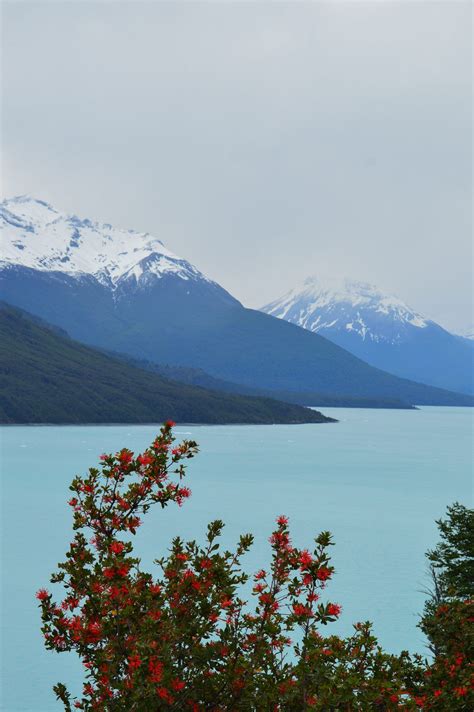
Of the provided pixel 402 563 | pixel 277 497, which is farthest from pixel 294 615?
pixel 277 497

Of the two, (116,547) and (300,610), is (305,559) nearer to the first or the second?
(300,610)

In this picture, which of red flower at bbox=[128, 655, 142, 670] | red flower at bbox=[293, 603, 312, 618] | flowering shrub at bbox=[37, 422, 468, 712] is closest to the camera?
red flower at bbox=[128, 655, 142, 670]

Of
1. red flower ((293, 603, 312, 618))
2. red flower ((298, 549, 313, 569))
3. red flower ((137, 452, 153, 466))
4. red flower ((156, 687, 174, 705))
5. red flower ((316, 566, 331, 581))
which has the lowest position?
red flower ((156, 687, 174, 705))

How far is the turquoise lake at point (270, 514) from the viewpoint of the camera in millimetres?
45188

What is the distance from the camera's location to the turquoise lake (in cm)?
4519

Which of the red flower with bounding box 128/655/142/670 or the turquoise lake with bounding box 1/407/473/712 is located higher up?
the red flower with bounding box 128/655/142/670

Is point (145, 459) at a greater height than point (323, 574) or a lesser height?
greater

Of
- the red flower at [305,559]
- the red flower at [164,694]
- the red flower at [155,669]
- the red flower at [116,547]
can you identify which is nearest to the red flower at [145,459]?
the red flower at [116,547]

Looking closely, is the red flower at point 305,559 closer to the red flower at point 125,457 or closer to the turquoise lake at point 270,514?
the red flower at point 125,457

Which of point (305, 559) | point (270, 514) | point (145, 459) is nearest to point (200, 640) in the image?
point (305, 559)

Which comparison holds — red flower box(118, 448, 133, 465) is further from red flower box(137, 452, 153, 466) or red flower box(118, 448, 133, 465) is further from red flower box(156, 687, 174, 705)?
red flower box(156, 687, 174, 705)

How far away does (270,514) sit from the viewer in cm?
8856

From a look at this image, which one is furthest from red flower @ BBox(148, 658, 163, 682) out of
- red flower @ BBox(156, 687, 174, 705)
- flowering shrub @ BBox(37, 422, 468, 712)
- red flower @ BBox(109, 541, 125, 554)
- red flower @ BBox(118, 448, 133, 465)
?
red flower @ BBox(118, 448, 133, 465)

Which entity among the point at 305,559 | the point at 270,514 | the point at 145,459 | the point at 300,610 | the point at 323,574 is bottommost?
the point at 270,514
